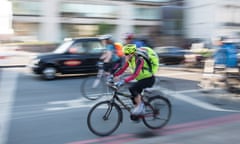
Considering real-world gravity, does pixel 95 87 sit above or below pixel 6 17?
below

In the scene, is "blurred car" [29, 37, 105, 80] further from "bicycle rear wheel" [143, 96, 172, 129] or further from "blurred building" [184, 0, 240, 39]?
"blurred building" [184, 0, 240, 39]

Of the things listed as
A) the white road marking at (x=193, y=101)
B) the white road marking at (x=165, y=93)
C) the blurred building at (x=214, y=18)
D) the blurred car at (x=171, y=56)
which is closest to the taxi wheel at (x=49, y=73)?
the white road marking at (x=165, y=93)

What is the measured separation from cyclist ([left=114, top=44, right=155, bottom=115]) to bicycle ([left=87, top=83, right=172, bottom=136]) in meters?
0.14

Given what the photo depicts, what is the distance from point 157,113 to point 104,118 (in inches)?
46.7

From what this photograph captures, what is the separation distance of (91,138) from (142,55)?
1.79 m

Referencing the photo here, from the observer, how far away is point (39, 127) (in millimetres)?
7578

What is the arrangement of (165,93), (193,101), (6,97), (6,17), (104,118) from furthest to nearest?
(6,17) → (6,97) → (193,101) → (165,93) → (104,118)

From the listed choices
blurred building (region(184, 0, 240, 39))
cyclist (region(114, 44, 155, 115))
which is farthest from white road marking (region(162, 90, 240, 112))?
blurred building (region(184, 0, 240, 39))

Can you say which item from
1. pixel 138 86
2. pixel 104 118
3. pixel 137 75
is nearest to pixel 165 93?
pixel 138 86

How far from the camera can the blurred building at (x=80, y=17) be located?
107 feet

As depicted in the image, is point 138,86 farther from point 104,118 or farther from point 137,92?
point 104,118

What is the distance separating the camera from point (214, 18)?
34.4 meters

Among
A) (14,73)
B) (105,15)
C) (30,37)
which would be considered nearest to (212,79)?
(14,73)

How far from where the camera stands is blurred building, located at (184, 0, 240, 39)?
113 ft
